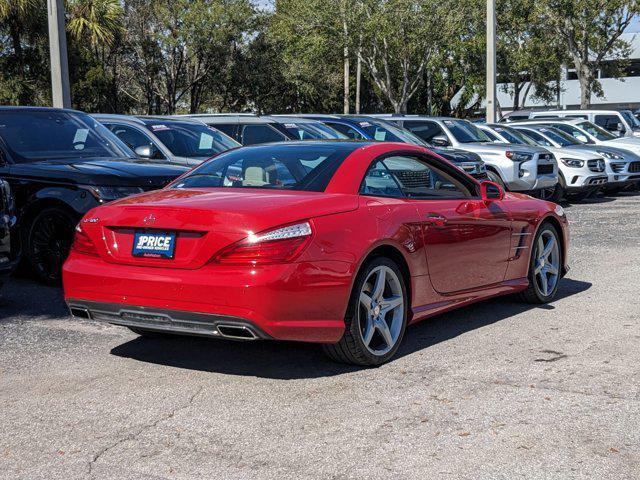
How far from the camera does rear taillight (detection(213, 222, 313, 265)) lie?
5.52 meters

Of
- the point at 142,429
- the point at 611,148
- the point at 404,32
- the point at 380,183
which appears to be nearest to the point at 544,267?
the point at 380,183

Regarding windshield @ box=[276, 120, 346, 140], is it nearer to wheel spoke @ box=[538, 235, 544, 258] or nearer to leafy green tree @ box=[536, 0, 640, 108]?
wheel spoke @ box=[538, 235, 544, 258]

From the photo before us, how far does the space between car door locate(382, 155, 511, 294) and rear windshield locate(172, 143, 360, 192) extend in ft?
1.48

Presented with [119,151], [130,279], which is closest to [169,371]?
[130,279]

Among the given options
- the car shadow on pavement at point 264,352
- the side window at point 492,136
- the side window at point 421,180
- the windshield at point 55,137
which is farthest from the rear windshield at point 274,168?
the side window at point 492,136

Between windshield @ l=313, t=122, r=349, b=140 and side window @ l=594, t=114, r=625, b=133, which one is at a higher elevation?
side window @ l=594, t=114, r=625, b=133

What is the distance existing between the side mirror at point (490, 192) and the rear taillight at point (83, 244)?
3.01 m

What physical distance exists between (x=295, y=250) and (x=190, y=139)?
767 cm

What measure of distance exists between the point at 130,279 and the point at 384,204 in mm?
1698

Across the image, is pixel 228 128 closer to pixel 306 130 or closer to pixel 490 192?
pixel 306 130

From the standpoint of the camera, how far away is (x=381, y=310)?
6.21 metres

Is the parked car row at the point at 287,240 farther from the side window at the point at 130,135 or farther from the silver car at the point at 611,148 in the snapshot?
the silver car at the point at 611,148

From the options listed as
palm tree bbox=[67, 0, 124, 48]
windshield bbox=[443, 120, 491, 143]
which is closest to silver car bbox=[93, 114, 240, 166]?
windshield bbox=[443, 120, 491, 143]

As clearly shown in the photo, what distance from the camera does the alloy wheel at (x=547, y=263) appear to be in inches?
324
